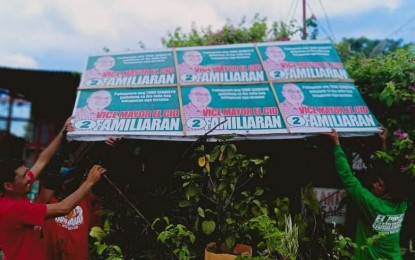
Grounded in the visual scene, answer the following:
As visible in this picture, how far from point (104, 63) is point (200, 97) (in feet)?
5.35

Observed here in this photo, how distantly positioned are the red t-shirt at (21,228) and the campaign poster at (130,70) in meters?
2.20

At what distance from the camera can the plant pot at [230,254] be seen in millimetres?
2865

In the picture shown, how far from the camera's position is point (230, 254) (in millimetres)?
2910

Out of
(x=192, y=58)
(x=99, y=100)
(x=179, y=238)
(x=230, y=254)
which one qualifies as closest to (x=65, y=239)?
(x=179, y=238)

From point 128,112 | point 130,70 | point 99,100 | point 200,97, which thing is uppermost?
point 130,70

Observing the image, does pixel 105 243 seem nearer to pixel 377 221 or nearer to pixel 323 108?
pixel 377 221

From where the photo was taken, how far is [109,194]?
4168mm

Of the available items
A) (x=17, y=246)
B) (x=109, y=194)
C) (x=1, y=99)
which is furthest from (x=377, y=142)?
(x=1, y=99)

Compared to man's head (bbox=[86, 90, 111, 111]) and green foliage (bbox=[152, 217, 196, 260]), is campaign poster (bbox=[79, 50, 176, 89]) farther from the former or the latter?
green foliage (bbox=[152, 217, 196, 260])

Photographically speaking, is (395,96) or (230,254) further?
(395,96)

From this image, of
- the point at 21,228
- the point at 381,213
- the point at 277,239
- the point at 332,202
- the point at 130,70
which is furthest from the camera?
the point at 332,202

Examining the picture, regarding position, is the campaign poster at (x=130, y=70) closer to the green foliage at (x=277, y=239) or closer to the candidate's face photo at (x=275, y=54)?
the candidate's face photo at (x=275, y=54)

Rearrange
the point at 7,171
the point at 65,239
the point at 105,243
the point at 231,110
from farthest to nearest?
the point at 231,110, the point at 65,239, the point at 105,243, the point at 7,171

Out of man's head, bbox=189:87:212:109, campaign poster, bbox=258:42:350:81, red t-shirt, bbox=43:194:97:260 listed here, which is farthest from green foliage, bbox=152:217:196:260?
campaign poster, bbox=258:42:350:81
